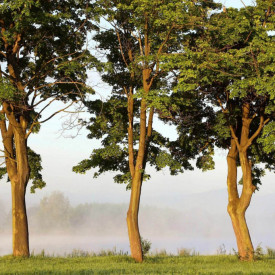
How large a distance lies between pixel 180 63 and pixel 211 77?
234 cm

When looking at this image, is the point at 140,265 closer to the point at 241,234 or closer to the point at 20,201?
the point at 20,201

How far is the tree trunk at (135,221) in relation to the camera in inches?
988

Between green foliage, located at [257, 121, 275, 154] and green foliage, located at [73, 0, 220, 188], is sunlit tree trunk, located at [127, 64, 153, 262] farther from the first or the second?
green foliage, located at [257, 121, 275, 154]

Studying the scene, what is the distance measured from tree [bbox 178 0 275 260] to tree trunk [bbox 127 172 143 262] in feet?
19.4

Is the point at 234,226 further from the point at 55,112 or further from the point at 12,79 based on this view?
the point at 12,79

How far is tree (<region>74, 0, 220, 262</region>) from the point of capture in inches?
991

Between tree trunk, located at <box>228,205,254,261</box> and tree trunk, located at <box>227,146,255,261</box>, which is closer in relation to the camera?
tree trunk, located at <box>228,205,254,261</box>

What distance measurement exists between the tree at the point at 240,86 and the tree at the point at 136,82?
5.05 feet

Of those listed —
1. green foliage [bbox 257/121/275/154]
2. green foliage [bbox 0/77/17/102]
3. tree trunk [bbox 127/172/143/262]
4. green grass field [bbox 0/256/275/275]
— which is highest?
green foliage [bbox 0/77/17/102]

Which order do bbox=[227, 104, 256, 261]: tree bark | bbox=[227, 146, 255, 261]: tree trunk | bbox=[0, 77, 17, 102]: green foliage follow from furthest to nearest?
bbox=[227, 104, 256, 261]: tree bark
bbox=[227, 146, 255, 261]: tree trunk
bbox=[0, 77, 17, 102]: green foliage

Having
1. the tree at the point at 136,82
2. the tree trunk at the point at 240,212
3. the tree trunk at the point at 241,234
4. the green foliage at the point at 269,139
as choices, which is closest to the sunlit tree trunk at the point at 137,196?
the tree at the point at 136,82

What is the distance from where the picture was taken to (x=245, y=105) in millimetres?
29375

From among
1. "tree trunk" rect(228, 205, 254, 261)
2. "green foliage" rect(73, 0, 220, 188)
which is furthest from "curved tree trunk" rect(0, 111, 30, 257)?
"tree trunk" rect(228, 205, 254, 261)

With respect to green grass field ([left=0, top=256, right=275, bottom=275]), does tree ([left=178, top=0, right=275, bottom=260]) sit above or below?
above
